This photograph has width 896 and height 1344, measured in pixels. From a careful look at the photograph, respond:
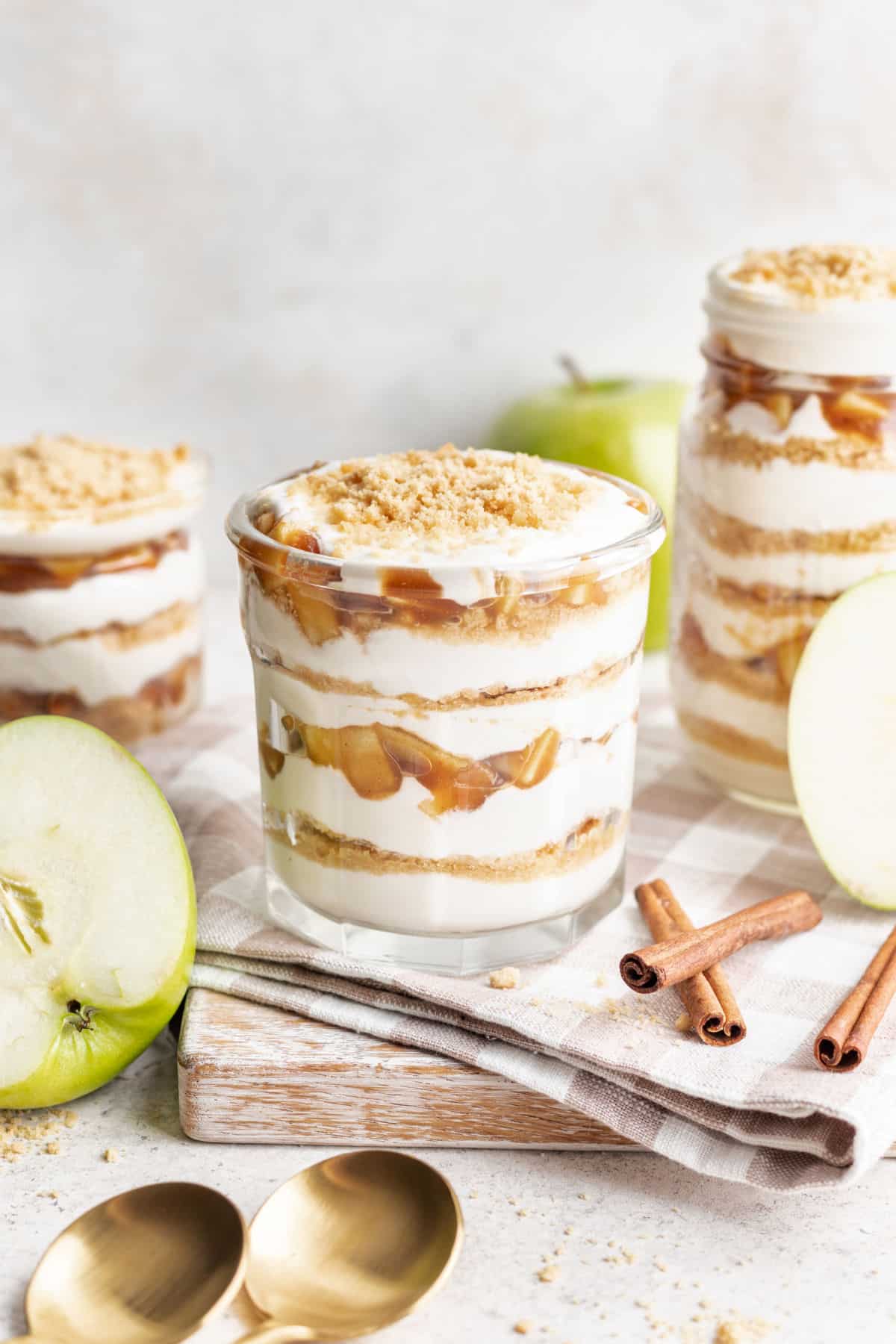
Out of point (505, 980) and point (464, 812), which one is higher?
point (464, 812)

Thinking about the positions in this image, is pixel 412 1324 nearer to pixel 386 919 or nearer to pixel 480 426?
pixel 386 919

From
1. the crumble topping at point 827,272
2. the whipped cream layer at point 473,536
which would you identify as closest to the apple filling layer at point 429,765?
the whipped cream layer at point 473,536

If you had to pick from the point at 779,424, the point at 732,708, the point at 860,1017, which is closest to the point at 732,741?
the point at 732,708

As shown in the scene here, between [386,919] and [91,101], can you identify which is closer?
[386,919]

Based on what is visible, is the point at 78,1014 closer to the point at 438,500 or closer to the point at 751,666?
the point at 438,500

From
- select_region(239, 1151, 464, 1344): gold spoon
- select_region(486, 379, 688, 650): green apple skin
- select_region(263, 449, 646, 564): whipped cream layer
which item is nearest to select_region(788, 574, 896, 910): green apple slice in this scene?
select_region(263, 449, 646, 564): whipped cream layer

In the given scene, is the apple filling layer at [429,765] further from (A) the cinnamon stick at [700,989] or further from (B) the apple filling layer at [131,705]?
(B) the apple filling layer at [131,705]

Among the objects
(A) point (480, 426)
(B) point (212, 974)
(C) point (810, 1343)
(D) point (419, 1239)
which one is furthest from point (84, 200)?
(C) point (810, 1343)
